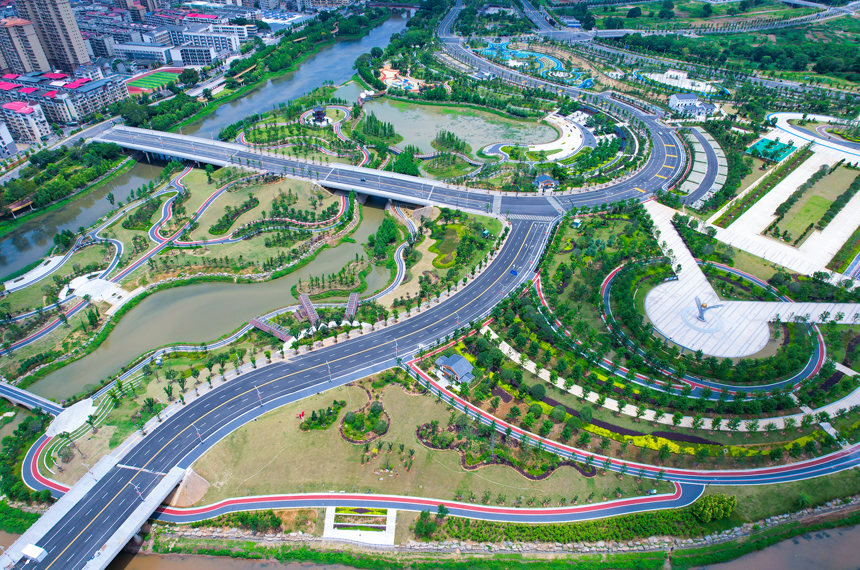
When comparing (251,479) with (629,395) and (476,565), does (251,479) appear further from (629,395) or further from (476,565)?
(629,395)

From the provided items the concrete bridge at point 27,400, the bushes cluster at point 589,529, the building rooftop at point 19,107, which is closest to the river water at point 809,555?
Result: the bushes cluster at point 589,529

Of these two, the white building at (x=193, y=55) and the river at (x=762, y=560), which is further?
the white building at (x=193, y=55)

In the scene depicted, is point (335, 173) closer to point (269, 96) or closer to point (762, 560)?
point (269, 96)

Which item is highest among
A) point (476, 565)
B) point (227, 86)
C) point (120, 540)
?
point (227, 86)

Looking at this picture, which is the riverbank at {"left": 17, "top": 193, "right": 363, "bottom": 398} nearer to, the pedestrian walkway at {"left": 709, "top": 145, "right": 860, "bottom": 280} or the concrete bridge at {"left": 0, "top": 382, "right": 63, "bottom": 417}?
the concrete bridge at {"left": 0, "top": 382, "right": 63, "bottom": 417}

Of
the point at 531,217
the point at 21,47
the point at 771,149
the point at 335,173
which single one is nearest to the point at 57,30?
the point at 21,47

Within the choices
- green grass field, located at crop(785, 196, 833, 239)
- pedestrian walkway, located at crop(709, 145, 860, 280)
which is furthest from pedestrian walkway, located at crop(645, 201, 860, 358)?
green grass field, located at crop(785, 196, 833, 239)

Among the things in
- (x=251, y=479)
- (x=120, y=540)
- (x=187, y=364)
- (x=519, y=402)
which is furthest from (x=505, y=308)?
(x=120, y=540)

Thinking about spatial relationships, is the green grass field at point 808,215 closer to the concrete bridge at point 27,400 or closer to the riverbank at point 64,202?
the concrete bridge at point 27,400
